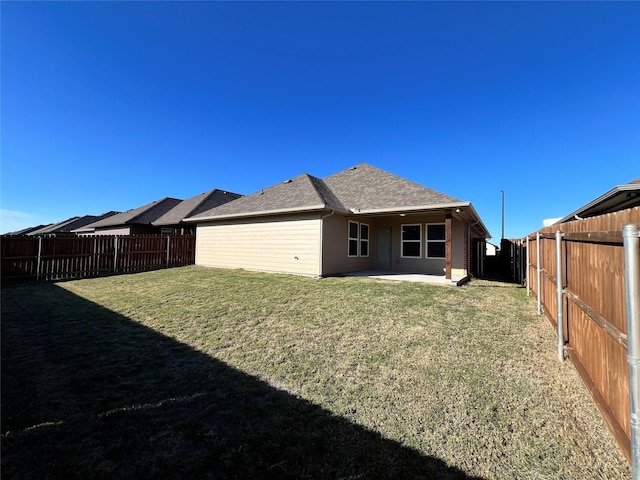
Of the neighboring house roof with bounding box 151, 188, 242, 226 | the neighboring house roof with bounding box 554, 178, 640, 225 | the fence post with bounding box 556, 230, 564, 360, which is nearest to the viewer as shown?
the fence post with bounding box 556, 230, 564, 360

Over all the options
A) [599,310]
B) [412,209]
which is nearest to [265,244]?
[412,209]

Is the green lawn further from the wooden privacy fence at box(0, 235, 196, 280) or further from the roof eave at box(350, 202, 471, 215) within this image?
the wooden privacy fence at box(0, 235, 196, 280)

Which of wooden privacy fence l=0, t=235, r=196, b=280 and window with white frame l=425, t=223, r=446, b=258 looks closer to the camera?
wooden privacy fence l=0, t=235, r=196, b=280

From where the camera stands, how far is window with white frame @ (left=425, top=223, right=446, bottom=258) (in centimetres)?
1199

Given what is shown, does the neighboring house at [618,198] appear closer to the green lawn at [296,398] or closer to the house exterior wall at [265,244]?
the green lawn at [296,398]

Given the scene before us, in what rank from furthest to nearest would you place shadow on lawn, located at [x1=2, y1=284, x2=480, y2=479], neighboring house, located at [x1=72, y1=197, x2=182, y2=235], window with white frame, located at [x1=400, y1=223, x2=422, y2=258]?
neighboring house, located at [x1=72, y1=197, x2=182, y2=235]
window with white frame, located at [x1=400, y1=223, x2=422, y2=258]
shadow on lawn, located at [x1=2, y1=284, x2=480, y2=479]

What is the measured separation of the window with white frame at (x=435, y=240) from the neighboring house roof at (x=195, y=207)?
15329mm

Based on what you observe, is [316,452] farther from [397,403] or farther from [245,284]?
[245,284]

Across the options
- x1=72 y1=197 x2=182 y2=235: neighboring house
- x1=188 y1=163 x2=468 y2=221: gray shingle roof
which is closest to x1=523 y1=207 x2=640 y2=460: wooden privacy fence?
x1=188 y1=163 x2=468 y2=221: gray shingle roof

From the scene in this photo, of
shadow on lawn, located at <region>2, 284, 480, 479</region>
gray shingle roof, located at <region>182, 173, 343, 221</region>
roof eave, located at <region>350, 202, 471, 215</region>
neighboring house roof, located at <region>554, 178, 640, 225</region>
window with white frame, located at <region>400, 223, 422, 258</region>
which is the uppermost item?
gray shingle roof, located at <region>182, 173, 343, 221</region>

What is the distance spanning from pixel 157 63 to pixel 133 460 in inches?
523

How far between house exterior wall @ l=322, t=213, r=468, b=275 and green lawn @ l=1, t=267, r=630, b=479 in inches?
205

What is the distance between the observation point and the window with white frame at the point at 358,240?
12.5 m

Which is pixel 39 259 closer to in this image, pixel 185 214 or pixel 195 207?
pixel 185 214
